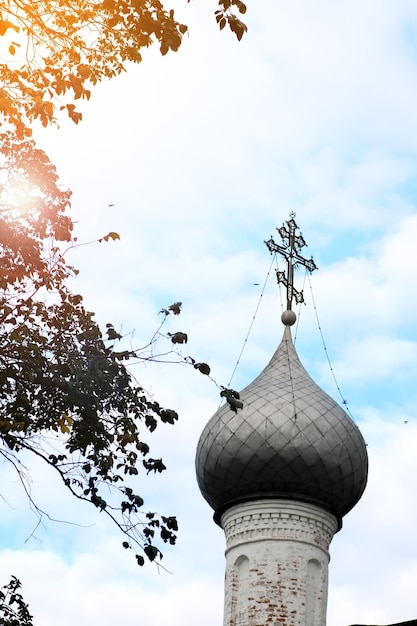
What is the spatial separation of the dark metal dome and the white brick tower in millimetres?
16

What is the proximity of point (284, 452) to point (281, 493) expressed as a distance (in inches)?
29.0

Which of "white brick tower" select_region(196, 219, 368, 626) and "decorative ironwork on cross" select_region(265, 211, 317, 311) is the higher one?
"decorative ironwork on cross" select_region(265, 211, 317, 311)

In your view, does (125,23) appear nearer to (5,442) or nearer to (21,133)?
(21,133)

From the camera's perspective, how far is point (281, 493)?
18766mm

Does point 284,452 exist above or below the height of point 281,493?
above

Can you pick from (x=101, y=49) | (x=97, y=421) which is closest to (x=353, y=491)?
(x=97, y=421)

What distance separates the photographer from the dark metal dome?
18.6 metres

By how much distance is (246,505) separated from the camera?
750 inches

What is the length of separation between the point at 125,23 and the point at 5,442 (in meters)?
3.30

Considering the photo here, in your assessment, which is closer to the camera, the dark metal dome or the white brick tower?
the white brick tower

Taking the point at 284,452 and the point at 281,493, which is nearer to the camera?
the point at 284,452

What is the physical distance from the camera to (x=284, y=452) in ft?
60.7

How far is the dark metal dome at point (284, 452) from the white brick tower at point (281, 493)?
2 cm

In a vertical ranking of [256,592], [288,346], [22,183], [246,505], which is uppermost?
[288,346]
